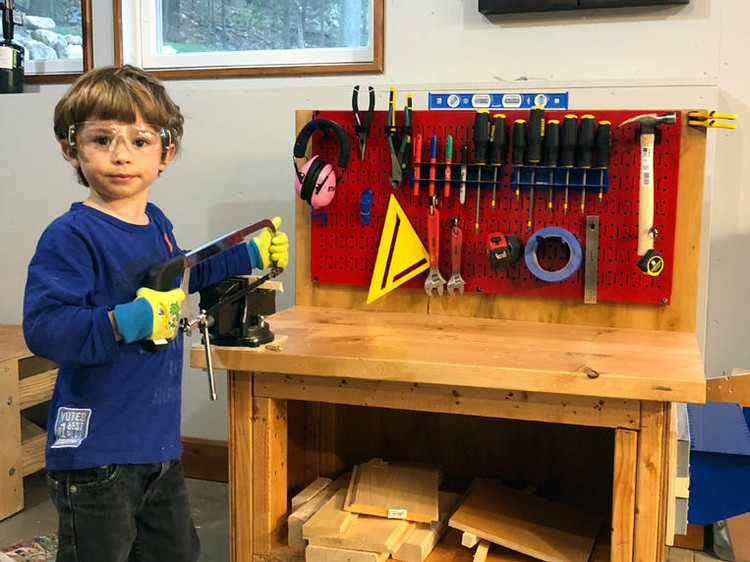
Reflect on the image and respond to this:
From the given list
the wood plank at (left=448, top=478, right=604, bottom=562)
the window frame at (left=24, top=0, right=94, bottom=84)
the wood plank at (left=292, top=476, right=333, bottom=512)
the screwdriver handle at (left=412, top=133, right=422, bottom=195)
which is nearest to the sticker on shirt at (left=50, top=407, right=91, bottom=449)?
the wood plank at (left=292, top=476, right=333, bottom=512)

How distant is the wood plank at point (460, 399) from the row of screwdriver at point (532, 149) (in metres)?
0.53

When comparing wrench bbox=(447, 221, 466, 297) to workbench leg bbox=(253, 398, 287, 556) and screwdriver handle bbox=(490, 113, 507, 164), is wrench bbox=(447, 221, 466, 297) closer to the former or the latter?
screwdriver handle bbox=(490, 113, 507, 164)

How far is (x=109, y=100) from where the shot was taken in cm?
127

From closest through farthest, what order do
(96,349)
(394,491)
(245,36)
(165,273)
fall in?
(96,349) → (165,273) → (394,491) → (245,36)

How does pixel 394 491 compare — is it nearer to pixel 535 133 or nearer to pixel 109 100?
pixel 535 133

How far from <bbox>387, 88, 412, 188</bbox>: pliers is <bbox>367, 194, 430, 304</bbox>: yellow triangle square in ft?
0.20

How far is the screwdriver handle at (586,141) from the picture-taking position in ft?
5.31

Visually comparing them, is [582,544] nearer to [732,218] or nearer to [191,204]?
[732,218]

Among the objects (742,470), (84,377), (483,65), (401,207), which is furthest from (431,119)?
(742,470)

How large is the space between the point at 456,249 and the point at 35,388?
148 cm

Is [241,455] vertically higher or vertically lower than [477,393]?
lower

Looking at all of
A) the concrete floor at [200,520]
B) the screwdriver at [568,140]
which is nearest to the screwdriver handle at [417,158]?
the screwdriver at [568,140]

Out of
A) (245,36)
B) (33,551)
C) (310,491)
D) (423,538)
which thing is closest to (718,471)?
(423,538)

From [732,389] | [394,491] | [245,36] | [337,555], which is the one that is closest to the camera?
[337,555]
